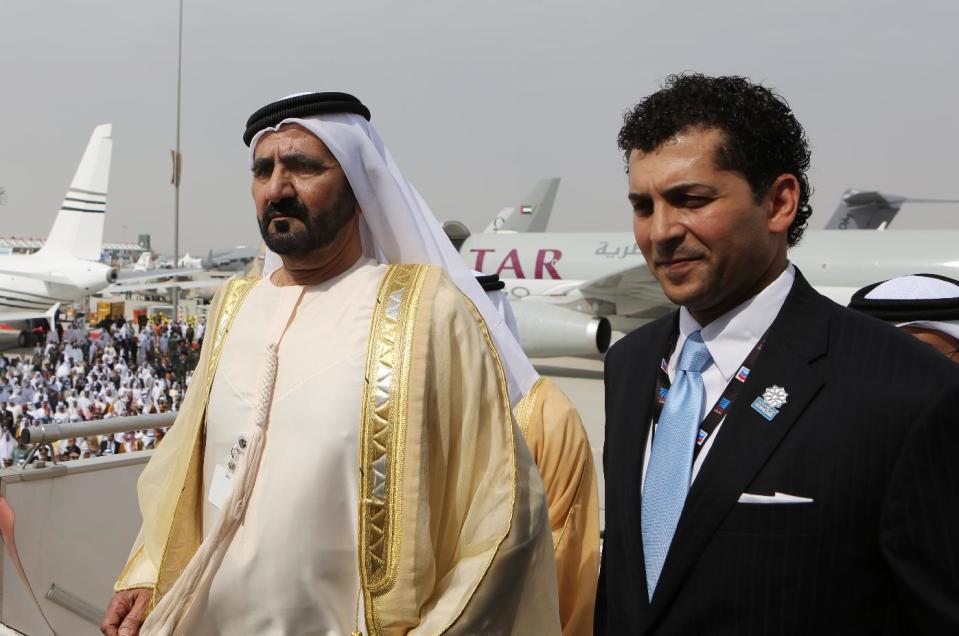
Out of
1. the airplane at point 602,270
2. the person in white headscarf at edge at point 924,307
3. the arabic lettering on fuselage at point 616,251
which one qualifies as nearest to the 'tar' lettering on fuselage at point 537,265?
the airplane at point 602,270

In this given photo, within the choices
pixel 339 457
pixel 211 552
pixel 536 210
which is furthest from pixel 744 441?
pixel 536 210

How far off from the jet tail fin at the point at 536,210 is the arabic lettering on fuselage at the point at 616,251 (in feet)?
90.8

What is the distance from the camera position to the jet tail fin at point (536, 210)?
47.3 m

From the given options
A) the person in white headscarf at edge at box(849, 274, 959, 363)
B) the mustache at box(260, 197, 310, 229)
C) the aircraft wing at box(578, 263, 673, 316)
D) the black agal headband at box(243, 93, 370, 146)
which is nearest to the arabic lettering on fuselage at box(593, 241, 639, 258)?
the aircraft wing at box(578, 263, 673, 316)

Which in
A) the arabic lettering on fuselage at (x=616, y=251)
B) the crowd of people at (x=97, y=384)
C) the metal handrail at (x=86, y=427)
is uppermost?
the metal handrail at (x=86, y=427)

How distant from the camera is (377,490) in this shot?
5.32ft

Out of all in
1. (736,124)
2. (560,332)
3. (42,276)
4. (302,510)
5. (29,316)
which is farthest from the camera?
(42,276)

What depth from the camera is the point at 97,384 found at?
13.2 meters

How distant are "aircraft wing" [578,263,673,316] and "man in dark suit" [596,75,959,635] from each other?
1421cm

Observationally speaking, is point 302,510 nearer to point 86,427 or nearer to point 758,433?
point 758,433

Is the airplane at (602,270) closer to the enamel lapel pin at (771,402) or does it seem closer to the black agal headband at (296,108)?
the black agal headband at (296,108)

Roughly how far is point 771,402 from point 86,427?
2649 mm

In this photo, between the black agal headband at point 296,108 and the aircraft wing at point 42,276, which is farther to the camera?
the aircraft wing at point 42,276

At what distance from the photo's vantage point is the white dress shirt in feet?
4.62
